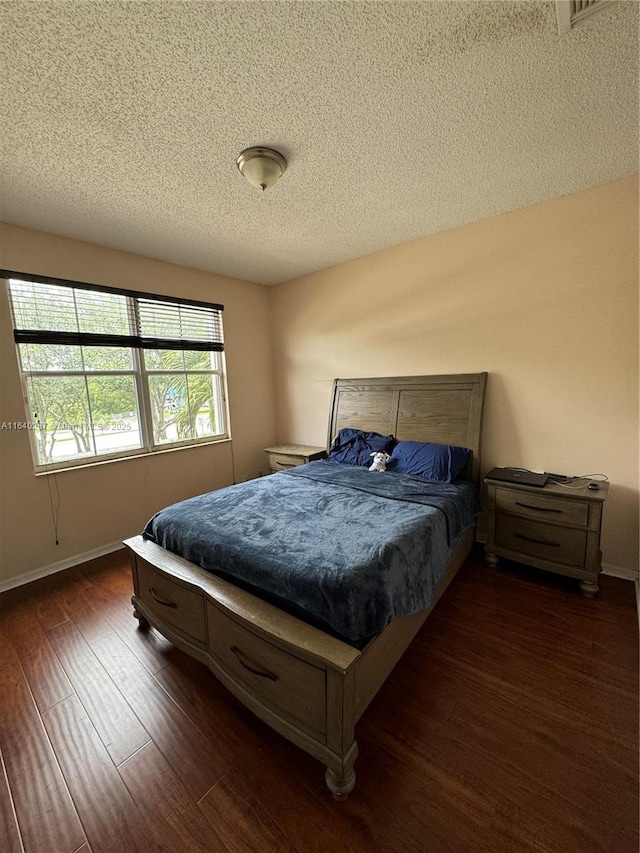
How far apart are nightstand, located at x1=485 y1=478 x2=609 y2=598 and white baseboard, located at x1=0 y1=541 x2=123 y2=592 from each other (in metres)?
3.10

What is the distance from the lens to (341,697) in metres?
1.10

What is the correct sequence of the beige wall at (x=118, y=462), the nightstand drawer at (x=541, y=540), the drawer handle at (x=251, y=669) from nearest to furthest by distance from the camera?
1. the drawer handle at (x=251, y=669)
2. the nightstand drawer at (x=541, y=540)
3. the beige wall at (x=118, y=462)

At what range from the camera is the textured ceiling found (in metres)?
1.09

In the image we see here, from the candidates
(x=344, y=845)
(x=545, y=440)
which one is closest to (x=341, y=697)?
(x=344, y=845)

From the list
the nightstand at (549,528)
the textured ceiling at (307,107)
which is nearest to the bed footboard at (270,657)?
the nightstand at (549,528)

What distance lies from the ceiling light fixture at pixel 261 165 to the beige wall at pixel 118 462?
5.66 feet

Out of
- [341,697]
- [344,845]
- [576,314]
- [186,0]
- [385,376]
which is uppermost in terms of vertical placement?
[186,0]

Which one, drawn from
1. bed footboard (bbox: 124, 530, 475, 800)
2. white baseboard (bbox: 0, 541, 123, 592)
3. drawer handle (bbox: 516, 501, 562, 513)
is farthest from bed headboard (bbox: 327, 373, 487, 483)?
white baseboard (bbox: 0, 541, 123, 592)

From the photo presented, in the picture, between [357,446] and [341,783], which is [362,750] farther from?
[357,446]

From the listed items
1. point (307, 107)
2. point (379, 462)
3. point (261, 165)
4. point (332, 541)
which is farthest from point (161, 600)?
point (307, 107)

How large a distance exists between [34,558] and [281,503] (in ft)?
6.66

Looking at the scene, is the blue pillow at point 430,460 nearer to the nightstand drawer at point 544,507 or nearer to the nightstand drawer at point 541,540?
the nightstand drawer at point 544,507

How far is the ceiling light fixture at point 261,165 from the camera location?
5.50 ft

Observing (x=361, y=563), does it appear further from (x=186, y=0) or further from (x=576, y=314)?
(x=576, y=314)
